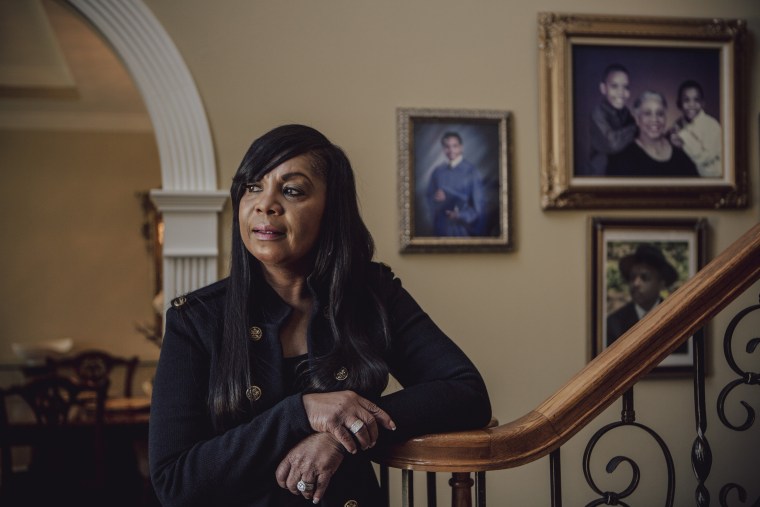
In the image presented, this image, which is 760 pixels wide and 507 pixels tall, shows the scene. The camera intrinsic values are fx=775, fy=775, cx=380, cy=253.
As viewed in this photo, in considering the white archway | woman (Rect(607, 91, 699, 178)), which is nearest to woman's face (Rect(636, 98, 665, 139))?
woman (Rect(607, 91, 699, 178))

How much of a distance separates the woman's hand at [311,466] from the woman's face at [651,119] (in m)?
2.84

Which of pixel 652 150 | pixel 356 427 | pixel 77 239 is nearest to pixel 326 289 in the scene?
pixel 356 427

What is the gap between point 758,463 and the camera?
12.3ft

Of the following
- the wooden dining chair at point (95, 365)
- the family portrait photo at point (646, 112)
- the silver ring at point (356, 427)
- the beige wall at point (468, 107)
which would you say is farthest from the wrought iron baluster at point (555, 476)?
the wooden dining chair at point (95, 365)

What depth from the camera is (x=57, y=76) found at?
7125 millimetres

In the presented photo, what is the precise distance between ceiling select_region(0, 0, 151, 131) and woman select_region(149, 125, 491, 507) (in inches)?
154

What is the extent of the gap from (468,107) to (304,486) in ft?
8.30

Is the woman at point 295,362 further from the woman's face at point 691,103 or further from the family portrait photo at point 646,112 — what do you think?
the woman's face at point 691,103

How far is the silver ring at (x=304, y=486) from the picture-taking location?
147 cm

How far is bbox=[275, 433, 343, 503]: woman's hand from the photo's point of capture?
1.48 meters

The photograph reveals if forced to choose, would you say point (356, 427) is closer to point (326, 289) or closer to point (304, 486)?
point (304, 486)

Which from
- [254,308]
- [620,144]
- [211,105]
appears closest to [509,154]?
[620,144]

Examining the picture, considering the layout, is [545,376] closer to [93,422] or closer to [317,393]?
[317,393]

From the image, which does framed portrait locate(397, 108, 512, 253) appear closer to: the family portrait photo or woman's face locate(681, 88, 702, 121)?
the family portrait photo
